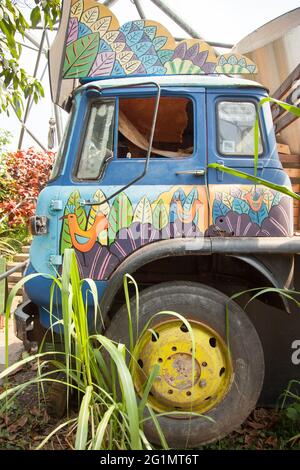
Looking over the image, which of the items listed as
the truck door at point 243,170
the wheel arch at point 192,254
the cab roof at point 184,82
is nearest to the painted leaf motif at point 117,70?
the cab roof at point 184,82

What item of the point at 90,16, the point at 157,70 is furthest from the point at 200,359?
the point at 90,16

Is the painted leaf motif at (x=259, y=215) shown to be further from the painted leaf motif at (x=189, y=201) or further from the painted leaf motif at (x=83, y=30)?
the painted leaf motif at (x=83, y=30)

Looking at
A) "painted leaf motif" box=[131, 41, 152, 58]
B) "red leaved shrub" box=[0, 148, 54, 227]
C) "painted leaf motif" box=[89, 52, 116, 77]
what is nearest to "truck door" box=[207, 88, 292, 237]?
"painted leaf motif" box=[131, 41, 152, 58]

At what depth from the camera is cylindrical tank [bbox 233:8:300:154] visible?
3312mm

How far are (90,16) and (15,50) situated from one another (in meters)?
0.55

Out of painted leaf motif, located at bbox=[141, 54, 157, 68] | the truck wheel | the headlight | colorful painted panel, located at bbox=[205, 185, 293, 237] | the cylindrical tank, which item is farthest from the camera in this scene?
the cylindrical tank

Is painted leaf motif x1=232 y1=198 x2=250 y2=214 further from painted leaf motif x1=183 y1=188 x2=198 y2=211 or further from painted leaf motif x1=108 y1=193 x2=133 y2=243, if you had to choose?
painted leaf motif x1=108 y1=193 x2=133 y2=243

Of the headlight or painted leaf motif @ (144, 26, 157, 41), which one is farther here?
painted leaf motif @ (144, 26, 157, 41)

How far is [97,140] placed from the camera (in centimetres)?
236

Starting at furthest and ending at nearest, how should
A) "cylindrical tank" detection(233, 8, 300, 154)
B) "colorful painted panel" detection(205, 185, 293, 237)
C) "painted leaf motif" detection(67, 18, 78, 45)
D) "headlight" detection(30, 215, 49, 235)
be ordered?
"cylindrical tank" detection(233, 8, 300, 154), "painted leaf motif" detection(67, 18, 78, 45), "headlight" detection(30, 215, 49, 235), "colorful painted panel" detection(205, 185, 293, 237)

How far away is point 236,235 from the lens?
86.9 inches

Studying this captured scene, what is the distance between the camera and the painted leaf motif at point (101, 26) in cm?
243

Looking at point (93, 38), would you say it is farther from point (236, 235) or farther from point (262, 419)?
point (262, 419)
